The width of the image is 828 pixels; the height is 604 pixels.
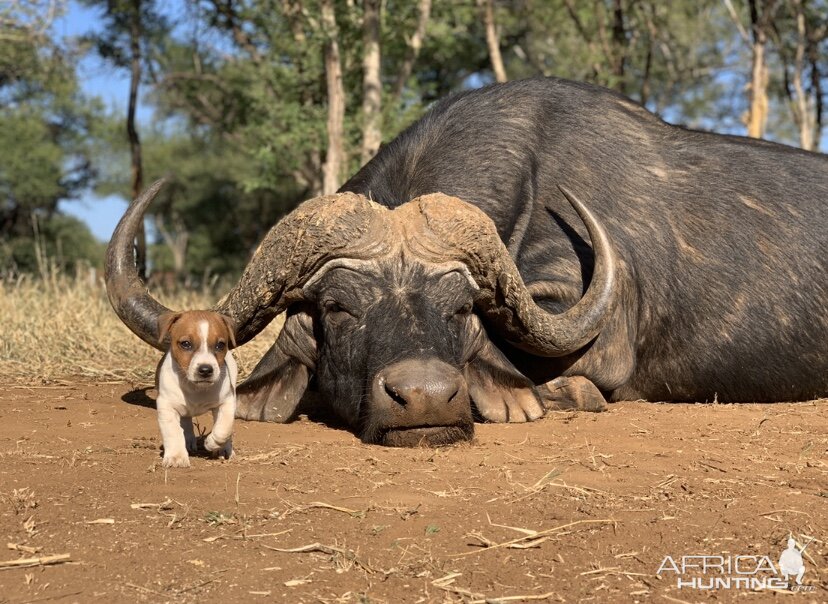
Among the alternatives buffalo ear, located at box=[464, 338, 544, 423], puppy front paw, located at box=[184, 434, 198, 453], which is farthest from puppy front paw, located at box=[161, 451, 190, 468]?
buffalo ear, located at box=[464, 338, 544, 423]

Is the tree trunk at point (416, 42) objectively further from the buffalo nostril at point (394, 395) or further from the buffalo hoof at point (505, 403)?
the buffalo nostril at point (394, 395)

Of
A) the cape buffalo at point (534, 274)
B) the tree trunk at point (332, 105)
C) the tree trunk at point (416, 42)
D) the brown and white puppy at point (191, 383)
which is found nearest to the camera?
the brown and white puppy at point (191, 383)

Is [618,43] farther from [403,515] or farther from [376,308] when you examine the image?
[403,515]

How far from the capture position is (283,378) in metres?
6.08

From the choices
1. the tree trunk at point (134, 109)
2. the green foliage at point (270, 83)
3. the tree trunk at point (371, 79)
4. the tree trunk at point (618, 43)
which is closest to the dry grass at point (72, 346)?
the green foliage at point (270, 83)

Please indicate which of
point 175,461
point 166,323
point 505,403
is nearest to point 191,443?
point 175,461

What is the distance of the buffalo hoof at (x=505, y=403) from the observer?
19.5 feet

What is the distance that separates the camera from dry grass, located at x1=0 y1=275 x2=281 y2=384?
7660 mm

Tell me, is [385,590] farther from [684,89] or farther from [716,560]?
[684,89]

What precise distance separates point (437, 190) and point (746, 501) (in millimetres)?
3064

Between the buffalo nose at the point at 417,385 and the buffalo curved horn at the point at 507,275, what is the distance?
0.75m

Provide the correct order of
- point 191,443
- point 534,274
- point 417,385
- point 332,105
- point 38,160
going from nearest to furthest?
point 417,385 < point 191,443 < point 534,274 < point 332,105 < point 38,160

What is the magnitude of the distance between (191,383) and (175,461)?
32cm

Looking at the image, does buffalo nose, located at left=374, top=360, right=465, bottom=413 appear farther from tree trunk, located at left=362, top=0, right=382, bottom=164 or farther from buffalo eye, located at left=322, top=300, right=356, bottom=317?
tree trunk, located at left=362, top=0, right=382, bottom=164
